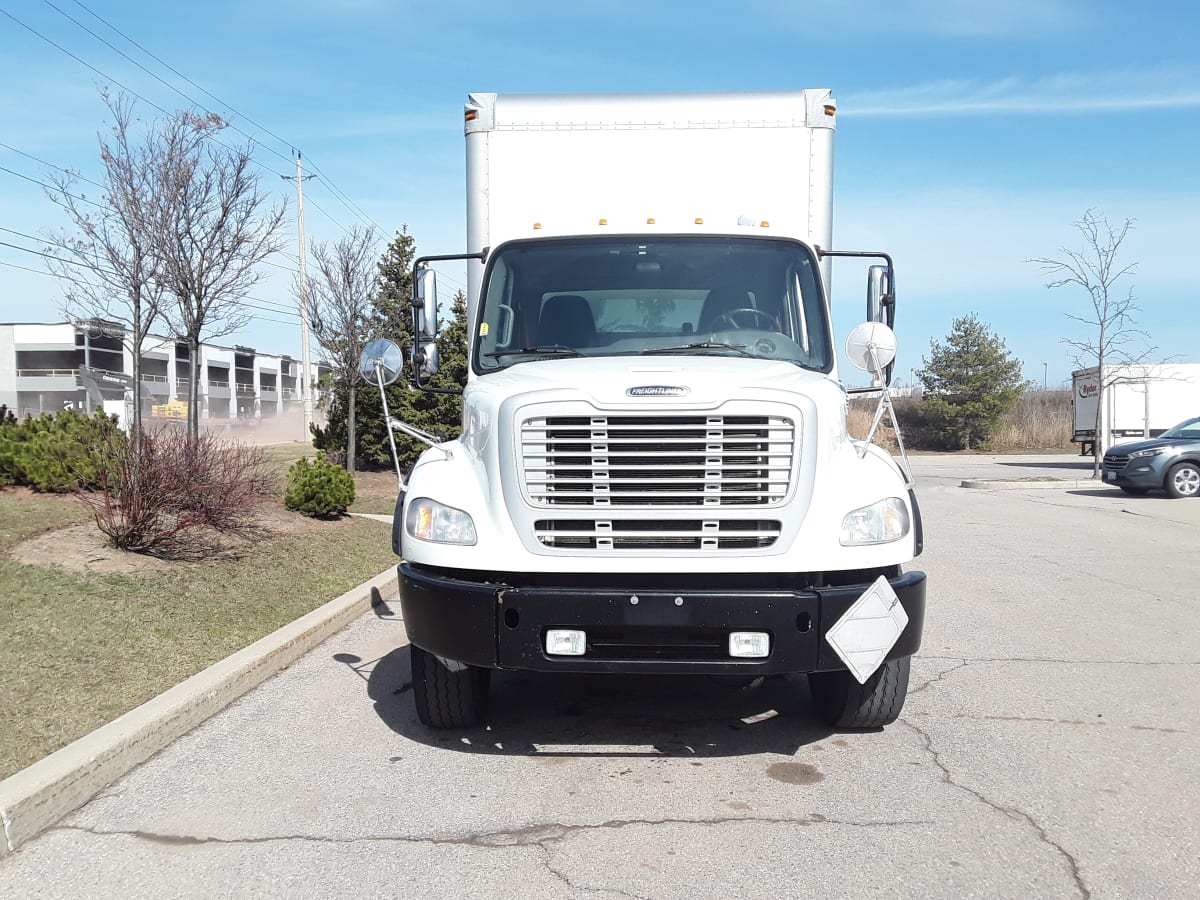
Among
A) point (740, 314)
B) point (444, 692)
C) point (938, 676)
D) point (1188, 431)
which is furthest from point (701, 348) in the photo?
point (1188, 431)

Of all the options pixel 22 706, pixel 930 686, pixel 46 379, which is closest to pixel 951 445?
pixel 930 686

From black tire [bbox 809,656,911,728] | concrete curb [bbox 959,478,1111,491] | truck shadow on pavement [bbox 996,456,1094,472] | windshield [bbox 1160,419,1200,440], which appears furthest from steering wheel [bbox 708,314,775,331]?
truck shadow on pavement [bbox 996,456,1094,472]

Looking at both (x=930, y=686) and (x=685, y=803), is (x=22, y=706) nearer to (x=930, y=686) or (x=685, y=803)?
(x=685, y=803)

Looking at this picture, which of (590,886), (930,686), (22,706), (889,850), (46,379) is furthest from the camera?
(46,379)

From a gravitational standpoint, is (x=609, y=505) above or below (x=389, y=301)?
below

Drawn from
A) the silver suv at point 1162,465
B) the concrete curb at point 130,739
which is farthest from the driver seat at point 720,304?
the silver suv at point 1162,465

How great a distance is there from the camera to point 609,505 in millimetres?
4613

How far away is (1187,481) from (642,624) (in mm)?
17646

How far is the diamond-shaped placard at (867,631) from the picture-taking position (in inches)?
175

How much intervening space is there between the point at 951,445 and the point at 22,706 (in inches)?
1706

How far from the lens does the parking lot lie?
Answer: 12.0 feet

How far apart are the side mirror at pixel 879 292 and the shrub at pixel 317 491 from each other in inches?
297

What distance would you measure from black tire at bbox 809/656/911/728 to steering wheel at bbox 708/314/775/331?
1921 mm

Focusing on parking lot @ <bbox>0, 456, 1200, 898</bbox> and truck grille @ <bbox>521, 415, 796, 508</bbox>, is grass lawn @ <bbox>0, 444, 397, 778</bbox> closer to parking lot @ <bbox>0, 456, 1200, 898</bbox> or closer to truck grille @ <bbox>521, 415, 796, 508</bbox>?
parking lot @ <bbox>0, 456, 1200, 898</bbox>
